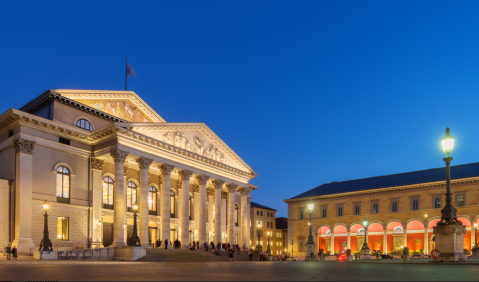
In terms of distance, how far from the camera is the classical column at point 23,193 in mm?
30812

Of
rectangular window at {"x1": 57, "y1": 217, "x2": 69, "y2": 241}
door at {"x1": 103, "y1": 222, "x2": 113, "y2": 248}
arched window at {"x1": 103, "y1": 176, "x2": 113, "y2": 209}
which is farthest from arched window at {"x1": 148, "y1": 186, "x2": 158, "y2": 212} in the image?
rectangular window at {"x1": 57, "y1": 217, "x2": 69, "y2": 241}

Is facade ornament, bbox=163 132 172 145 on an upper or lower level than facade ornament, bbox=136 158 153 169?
upper

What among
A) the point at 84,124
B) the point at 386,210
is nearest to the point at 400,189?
the point at 386,210

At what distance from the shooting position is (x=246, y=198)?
52.0 metres

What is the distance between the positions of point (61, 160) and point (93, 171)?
10.4 feet

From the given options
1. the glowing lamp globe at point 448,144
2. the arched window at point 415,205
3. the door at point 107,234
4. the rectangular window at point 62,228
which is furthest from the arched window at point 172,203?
the arched window at point 415,205

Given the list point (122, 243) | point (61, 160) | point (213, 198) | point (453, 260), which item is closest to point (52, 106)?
point (61, 160)

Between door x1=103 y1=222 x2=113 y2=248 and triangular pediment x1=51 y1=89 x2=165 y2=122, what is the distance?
11.1 m

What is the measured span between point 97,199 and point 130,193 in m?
4.84

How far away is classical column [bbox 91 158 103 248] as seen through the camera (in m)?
36.2

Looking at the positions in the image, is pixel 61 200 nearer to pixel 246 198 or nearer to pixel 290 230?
pixel 246 198

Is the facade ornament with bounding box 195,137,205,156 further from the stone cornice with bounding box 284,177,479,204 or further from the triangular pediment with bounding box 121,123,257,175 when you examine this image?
the stone cornice with bounding box 284,177,479,204

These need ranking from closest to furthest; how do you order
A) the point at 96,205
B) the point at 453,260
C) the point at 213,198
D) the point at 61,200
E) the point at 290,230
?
the point at 453,260
the point at 61,200
the point at 96,205
the point at 213,198
the point at 290,230

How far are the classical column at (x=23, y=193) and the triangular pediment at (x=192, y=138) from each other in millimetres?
7690
